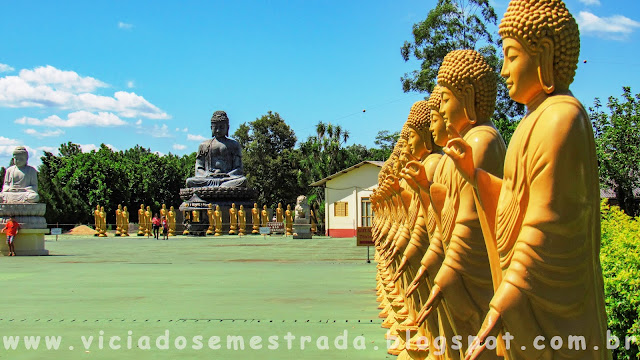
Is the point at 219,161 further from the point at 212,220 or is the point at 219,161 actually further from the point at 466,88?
the point at 466,88

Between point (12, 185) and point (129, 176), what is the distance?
2986cm

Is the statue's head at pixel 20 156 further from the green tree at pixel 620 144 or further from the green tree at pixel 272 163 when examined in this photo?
the green tree at pixel 272 163

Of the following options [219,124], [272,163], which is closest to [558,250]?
[219,124]

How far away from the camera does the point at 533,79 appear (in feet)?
10.3

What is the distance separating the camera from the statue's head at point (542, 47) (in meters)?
3.10

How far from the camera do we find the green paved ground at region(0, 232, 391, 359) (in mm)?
6828

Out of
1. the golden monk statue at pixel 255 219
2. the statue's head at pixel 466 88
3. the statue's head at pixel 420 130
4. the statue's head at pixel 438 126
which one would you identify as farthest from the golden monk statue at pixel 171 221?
the statue's head at pixel 466 88

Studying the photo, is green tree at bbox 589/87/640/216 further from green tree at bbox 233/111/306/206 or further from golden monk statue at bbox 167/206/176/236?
green tree at bbox 233/111/306/206

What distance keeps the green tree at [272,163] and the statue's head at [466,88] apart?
43.3 metres

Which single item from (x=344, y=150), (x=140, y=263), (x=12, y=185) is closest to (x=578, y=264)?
(x=140, y=263)

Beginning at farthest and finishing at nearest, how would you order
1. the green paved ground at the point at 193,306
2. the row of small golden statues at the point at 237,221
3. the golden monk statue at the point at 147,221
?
the golden monk statue at the point at 147,221 → the row of small golden statues at the point at 237,221 → the green paved ground at the point at 193,306

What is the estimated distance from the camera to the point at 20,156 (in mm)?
21094

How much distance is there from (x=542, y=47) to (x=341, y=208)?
3358cm

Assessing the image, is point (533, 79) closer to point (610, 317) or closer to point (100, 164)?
point (610, 317)
